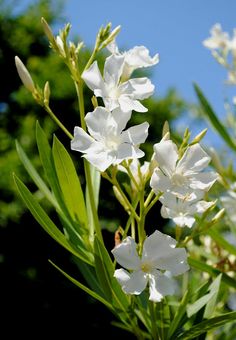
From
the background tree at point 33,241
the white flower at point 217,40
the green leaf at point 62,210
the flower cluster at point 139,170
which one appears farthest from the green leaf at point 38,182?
the background tree at point 33,241

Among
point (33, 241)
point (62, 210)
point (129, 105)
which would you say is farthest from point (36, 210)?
point (33, 241)

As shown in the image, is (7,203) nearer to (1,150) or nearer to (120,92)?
(1,150)

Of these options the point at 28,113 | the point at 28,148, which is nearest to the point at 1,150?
the point at 28,148

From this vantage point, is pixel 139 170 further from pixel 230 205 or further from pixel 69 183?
pixel 230 205

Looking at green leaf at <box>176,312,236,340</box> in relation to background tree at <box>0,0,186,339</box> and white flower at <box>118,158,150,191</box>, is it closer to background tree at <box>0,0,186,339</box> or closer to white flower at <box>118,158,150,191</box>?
white flower at <box>118,158,150,191</box>

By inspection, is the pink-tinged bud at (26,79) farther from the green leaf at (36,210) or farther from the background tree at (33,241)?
the background tree at (33,241)

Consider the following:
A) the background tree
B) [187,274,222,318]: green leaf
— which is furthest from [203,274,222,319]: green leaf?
the background tree

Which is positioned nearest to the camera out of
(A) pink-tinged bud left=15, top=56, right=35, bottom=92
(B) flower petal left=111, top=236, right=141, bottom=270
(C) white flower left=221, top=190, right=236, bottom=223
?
(B) flower petal left=111, top=236, right=141, bottom=270
